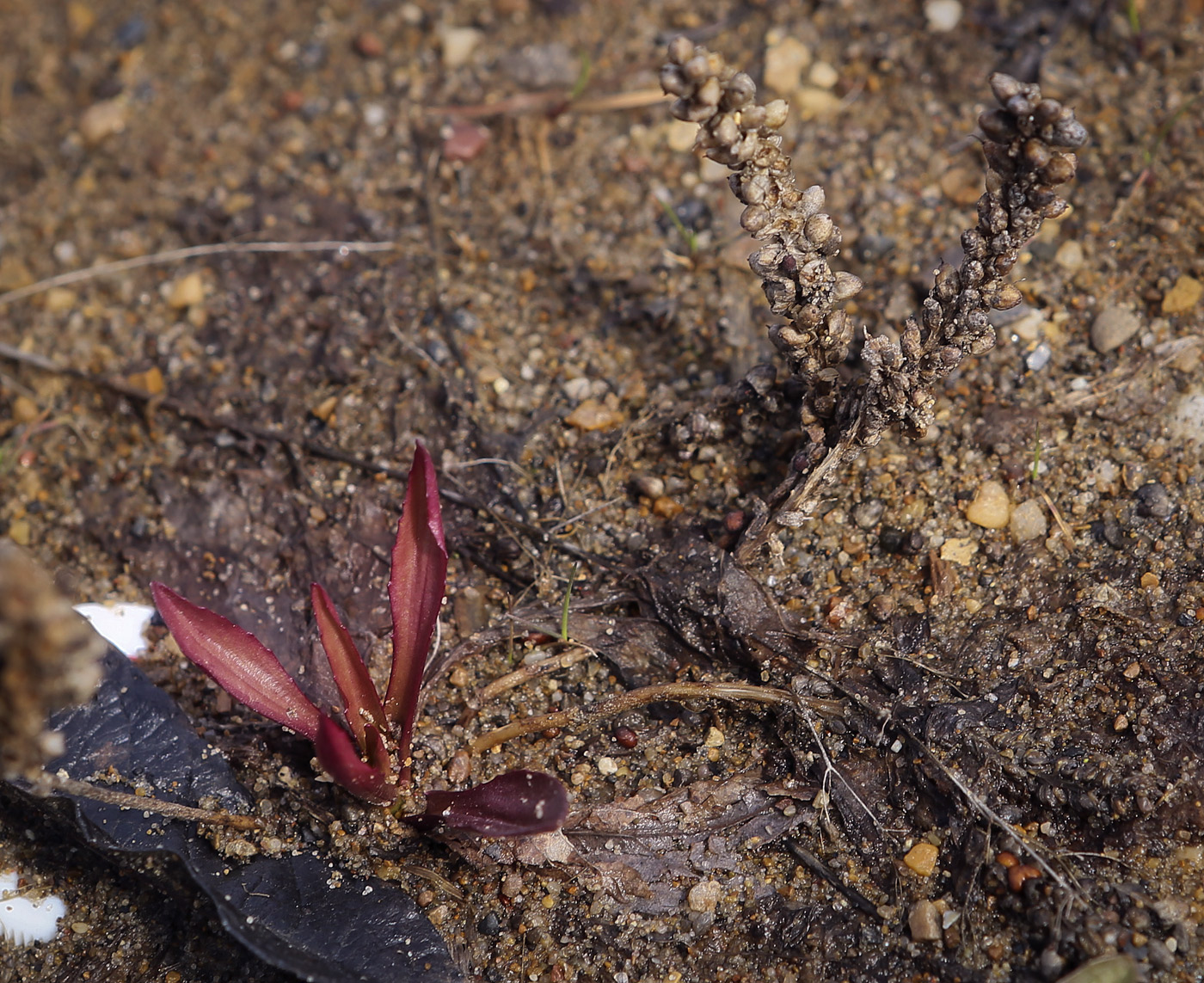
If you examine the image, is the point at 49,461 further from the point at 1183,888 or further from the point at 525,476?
the point at 1183,888

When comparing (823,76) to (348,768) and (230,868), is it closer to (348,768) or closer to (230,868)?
(348,768)

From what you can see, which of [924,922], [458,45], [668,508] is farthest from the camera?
[458,45]

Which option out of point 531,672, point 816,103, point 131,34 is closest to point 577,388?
point 531,672

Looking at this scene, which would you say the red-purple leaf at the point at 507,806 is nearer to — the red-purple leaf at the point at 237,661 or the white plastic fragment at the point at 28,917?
the red-purple leaf at the point at 237,661

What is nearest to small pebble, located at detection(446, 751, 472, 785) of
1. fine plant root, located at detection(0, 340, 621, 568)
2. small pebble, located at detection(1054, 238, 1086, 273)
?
fine plant root, located at detection(0, 340, 621, 568)

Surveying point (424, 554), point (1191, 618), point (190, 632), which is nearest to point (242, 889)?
point (190, 632)
